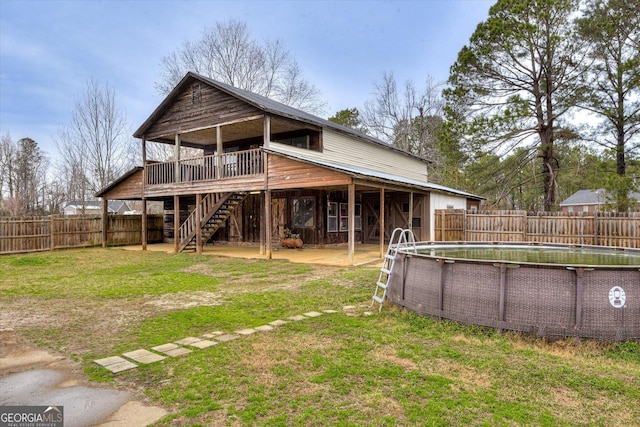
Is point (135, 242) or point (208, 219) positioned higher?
point (208, 219)

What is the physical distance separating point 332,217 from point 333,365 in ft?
41.0

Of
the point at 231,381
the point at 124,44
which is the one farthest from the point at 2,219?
the point at 231,381

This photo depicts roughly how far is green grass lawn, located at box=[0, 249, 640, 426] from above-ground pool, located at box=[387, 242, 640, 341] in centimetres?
16

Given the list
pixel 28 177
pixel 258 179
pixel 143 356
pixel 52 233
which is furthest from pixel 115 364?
pixel 28 177

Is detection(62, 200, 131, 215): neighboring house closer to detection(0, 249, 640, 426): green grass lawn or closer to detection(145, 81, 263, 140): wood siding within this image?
detection(145, 81, 263, 140): wood siding

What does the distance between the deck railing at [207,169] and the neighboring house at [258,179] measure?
1.7 inches

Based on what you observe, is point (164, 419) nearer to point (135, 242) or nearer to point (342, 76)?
point (135, 242)

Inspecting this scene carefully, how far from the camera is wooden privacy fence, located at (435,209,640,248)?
41.4 ft

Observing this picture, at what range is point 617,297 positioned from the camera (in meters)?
4.09

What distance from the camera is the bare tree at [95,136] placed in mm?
23375

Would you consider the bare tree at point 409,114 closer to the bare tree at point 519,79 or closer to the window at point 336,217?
the bare tree at point 519,79

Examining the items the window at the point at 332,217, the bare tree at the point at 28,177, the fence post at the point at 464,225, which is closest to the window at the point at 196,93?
the window at the point at 332,217

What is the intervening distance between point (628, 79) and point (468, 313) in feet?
50.7

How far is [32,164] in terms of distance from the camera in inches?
1411
